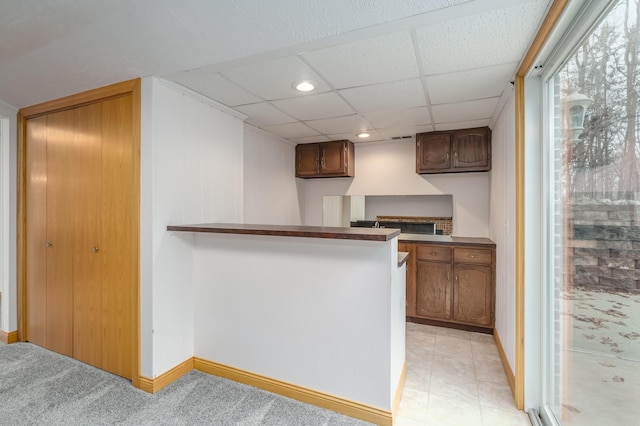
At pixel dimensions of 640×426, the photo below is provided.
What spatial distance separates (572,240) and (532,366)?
2.94 ft

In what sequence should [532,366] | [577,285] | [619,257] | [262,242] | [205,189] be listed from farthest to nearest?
1. [205,189]
2. [262,242]
3. [532,366]
4. [577,285]
5. [619,257]

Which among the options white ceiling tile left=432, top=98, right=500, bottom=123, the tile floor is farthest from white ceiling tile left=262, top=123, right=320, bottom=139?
the tile floor

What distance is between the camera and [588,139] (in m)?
1.35

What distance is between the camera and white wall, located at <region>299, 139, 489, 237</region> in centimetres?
367

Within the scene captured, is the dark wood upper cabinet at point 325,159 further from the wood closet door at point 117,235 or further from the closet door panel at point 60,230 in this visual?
the closet door panel at point 60,230

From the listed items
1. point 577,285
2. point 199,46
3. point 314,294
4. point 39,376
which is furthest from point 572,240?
point 39,376

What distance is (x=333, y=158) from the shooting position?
13.3 ft

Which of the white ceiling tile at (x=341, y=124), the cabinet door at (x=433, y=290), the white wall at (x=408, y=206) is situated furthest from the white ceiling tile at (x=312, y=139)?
the cabinet door at (x=433, y=290)

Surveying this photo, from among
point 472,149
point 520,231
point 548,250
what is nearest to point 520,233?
point 520,231

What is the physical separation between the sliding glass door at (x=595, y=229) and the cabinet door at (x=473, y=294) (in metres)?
1.32

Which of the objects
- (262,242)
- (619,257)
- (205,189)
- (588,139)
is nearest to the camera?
(619,257)

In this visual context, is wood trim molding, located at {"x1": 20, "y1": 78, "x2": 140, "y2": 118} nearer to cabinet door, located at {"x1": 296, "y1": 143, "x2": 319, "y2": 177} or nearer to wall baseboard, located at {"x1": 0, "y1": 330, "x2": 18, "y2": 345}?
wall baseboard, located at {"x1": 0, "y1": 330, "x2": 18, "y2": 345}

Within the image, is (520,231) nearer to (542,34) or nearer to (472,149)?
(542,34)

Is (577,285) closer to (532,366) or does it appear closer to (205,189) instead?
(532,366)
